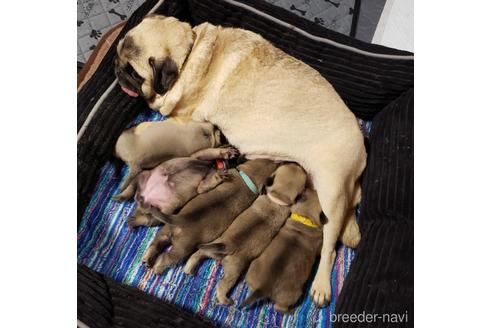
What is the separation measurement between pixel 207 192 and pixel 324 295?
2.74 feet

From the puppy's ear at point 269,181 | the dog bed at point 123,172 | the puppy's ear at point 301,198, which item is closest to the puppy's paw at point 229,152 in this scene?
the puppy's ear at point 269,181

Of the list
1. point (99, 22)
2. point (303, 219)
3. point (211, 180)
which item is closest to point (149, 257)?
point (211, 180)

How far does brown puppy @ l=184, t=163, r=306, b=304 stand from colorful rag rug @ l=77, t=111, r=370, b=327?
80 millimetres

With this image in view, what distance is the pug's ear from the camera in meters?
2.47

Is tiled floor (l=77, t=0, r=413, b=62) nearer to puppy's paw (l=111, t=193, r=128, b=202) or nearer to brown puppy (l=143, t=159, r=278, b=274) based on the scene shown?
puppy's paw (l=111, t=193, r=128, b=202)

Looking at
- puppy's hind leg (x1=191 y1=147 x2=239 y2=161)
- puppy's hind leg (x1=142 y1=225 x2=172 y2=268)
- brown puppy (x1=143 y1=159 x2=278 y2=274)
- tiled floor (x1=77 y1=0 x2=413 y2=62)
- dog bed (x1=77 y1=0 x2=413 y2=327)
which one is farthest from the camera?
tiled floor (x1=77 y1=0 x2=413 y2=62)

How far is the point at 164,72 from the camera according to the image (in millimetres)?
2482

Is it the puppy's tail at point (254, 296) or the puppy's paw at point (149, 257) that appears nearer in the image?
the puppy's tail at point (254, 296)

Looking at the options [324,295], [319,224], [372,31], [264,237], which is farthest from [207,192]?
[372,31]

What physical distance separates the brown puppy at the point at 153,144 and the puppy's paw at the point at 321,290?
3.29 ft

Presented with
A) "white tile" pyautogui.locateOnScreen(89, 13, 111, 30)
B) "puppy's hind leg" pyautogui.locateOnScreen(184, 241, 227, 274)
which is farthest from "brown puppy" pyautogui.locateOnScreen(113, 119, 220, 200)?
"white tile" pyautogui.locateOnScreen(89, 13, 111, 30)

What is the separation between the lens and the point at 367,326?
1973 millimetres

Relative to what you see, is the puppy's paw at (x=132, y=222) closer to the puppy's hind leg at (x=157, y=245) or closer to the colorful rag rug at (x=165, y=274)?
the colorful rag rug at (x=165, y=274)

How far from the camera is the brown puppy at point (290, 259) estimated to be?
213 cm
